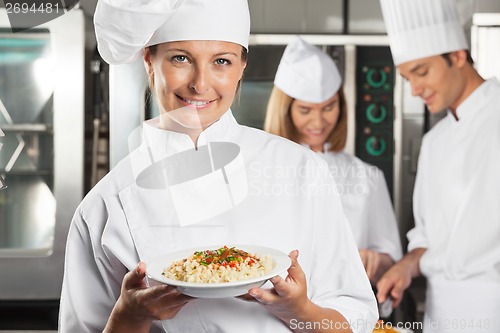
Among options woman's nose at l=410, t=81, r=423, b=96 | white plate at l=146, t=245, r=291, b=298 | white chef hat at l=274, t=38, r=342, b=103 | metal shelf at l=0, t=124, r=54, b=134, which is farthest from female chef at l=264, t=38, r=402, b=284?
metal shelf at l=0, t=124, r=54, b=134

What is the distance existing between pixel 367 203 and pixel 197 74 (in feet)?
1.51

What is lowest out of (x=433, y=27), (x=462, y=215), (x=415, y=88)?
(x=462, y=215)

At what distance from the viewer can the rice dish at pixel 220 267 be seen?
0.71m

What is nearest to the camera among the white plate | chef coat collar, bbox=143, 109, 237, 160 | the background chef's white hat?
the white plate

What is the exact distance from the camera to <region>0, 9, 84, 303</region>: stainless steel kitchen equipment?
1.19m

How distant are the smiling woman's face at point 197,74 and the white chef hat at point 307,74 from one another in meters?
0.25

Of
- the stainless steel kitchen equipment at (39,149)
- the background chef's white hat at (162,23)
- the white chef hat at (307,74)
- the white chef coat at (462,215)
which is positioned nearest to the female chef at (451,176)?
the white chef coat at (462,215)

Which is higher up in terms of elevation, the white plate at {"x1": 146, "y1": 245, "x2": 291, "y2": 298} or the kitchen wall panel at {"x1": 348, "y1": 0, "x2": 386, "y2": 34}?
the kitchen wall panel at {"x1": 348, "y1": 0, "x2": 386, "y2": 34}

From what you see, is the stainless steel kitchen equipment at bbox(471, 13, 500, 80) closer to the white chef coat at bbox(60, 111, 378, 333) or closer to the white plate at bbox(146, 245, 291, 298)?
the white chef coat at bbox(60, 111, 378, 333)

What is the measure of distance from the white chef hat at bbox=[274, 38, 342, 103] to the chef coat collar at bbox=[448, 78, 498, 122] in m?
0.22

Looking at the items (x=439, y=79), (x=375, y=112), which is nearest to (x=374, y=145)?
(x=375, y=112)

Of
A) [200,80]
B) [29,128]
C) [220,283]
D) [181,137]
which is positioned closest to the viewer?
[220,283]

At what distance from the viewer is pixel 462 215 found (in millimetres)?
1071

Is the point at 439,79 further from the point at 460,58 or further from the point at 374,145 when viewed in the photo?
the point at 374,145
